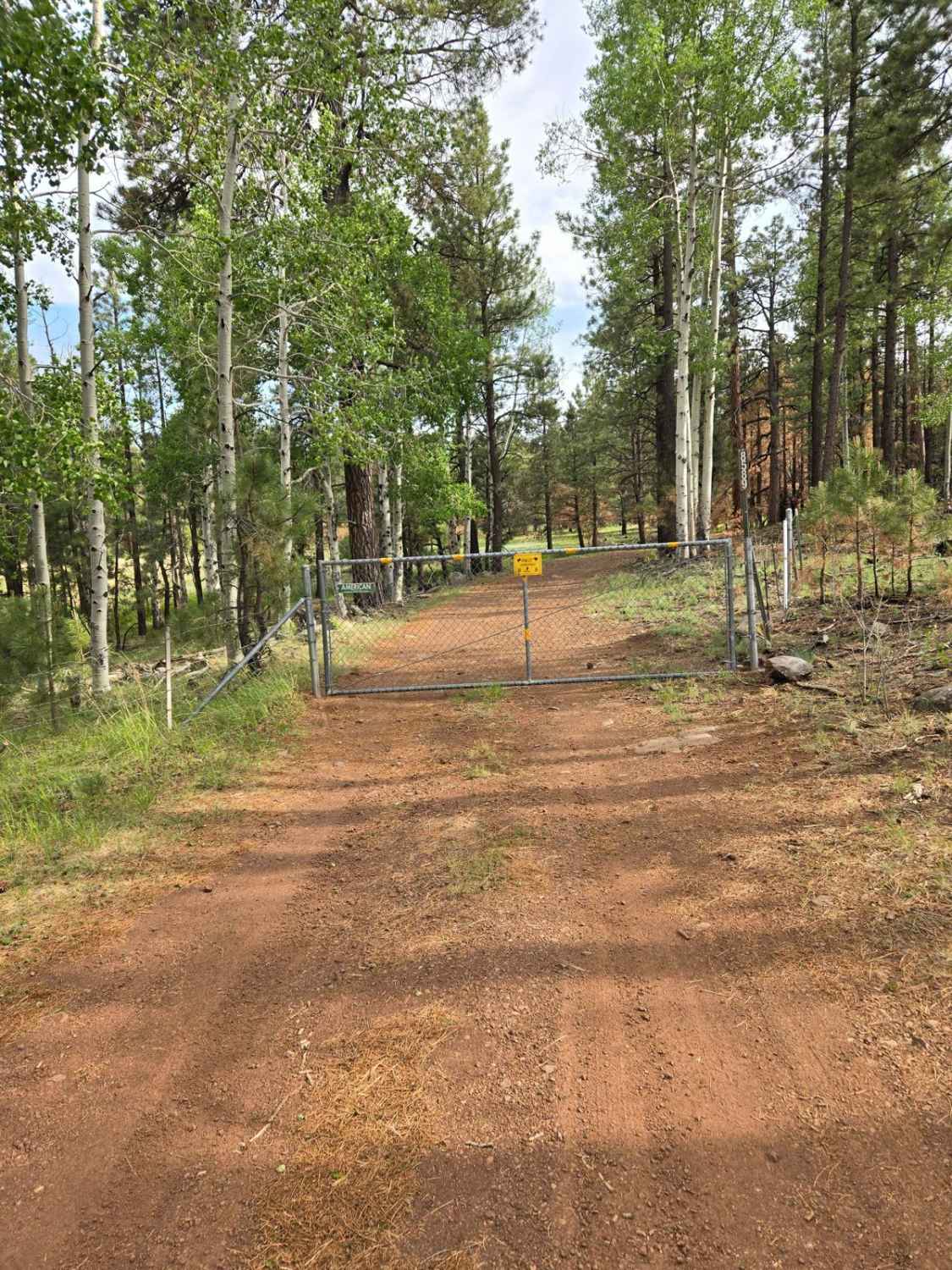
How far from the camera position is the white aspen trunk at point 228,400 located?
8.34 m

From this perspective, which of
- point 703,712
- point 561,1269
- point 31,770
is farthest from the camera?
point 703,712

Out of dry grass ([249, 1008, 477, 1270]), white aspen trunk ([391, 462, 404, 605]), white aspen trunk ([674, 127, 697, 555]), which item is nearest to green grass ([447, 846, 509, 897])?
dry grass ([249, 1008, 477, 1270])

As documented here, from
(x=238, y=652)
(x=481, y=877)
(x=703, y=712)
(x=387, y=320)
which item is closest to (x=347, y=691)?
(x=238, y=652)

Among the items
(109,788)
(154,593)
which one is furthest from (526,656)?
(154,593)

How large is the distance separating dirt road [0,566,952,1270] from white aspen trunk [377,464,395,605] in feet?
46.0

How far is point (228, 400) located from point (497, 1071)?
822 cm

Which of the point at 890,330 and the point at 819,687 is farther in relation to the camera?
the point at 890,330

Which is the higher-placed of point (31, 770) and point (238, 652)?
point (238, 652)

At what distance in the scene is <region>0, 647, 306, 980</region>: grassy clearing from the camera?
3.88 m

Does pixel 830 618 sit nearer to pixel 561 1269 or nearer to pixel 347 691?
pixel 347 691

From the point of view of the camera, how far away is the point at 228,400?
853cm

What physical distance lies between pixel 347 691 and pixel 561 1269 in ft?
22.1

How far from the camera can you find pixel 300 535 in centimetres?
855

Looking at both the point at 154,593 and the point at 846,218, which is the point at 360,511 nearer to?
the point at 846,218
